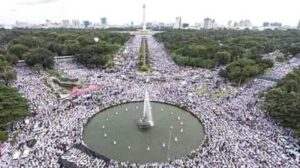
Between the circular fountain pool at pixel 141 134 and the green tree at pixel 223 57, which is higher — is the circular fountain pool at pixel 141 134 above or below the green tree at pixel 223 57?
below

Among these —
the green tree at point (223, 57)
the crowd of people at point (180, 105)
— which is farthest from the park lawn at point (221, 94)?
the green tree at point (223, 57)

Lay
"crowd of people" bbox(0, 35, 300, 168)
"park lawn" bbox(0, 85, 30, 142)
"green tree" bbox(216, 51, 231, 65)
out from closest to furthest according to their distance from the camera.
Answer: "crowd of people" bbox(0, 35, 300, 168) → "park lawn" bbox(0, 85, 30, 142) → "green tree" bbox(216, 51, 231, 65)

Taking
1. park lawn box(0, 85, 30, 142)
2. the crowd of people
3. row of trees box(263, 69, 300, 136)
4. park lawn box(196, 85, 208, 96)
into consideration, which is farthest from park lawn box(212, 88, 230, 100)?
park lawn box(0, 85, 30, 142)

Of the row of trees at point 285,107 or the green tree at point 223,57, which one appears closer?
the row of trees at point 285,107

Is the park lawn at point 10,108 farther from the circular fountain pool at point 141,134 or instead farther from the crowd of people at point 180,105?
the circular fountain pool at point 141,134

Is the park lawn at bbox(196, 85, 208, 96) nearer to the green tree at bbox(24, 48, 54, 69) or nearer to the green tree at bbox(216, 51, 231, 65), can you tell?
the green tree at bbox(216, 51, 231, 65)
